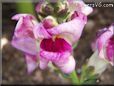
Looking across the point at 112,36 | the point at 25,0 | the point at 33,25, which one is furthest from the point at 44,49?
the point at 25,0

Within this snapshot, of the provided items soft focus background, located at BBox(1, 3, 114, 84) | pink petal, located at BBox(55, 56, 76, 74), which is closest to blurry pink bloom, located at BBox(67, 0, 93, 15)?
pink petal, located at BBox(55, 56, 76, 74)

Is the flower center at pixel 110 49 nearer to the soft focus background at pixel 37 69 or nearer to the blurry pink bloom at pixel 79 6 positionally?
the blurry pink bloom at pixel 79 6

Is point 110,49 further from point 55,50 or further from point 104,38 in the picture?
point 55,50

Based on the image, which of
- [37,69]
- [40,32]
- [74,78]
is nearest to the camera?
[40,32]

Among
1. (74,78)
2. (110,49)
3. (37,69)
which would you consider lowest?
(37,69)

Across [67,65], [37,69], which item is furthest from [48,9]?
[37,69]

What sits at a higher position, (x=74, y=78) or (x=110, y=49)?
(x=110, y=49)

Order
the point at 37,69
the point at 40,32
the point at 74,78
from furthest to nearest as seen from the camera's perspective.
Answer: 1. the point at 37,69
2. the point at 74,78
3. the point at 40,32

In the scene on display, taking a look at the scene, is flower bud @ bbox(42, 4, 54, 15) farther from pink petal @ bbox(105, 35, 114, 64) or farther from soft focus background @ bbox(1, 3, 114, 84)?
soft focus background @ bbox(1, 3, 114, 84)
